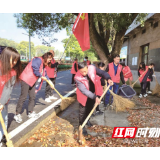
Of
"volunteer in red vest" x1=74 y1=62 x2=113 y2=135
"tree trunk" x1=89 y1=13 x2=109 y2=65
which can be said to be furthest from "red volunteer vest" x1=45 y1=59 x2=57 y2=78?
"tree trunk" x1=89 y1=13 x2=109 y2=65

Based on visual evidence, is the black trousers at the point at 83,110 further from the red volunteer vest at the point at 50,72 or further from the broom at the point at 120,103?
the red volunteer vest at the point at 50,72

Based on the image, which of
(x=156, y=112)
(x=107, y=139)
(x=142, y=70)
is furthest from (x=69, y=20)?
(x=107, y=139)

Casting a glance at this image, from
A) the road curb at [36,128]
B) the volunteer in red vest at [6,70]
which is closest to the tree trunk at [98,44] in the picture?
the road curb at [36,128]

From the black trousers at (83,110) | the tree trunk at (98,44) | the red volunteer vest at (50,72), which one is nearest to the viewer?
the black trousers at (83,110)

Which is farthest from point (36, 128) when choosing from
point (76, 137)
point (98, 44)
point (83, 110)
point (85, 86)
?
point (98, 44)

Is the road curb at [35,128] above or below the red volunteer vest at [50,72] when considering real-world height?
below

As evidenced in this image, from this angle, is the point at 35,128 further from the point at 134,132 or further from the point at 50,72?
the point at 50,72

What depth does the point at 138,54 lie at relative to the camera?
1466 centimetres

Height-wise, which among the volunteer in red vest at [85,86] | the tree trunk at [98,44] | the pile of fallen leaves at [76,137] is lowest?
the pile of fallen leaves at [76,137]

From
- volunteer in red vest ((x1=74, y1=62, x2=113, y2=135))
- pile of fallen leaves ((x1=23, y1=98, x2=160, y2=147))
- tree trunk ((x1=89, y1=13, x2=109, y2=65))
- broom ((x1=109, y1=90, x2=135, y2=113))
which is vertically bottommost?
pile of fallen leaves ((x1=23, y1=98, x2=160, y2=147))

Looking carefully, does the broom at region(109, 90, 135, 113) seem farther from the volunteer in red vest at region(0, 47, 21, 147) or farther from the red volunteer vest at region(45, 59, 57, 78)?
the volunteer in red vest at region(0, 47, 21, 147)
